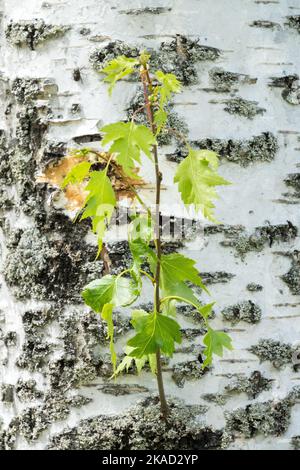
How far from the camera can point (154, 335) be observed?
1413 millimetres

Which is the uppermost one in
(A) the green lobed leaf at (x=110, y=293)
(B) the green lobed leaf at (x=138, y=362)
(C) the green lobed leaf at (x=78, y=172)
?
(C) the green lobed leaf at (x=78, y=172)

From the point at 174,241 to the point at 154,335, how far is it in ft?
0.98

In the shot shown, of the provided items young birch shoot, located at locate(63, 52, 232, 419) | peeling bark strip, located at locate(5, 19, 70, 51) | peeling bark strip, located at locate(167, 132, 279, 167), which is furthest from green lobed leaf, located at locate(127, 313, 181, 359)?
peeling bark strip, located at locate(5, 19, 70, 51)

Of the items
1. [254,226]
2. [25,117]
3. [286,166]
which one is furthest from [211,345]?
[25,117]

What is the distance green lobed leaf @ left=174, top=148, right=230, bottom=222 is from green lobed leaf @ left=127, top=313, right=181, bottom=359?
230mm

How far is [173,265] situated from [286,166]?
45 cm

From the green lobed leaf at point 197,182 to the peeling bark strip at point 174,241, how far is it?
241 mm

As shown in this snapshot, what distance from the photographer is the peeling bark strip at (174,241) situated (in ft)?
5.36

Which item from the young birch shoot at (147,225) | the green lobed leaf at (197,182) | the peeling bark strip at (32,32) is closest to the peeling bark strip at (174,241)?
the peeling bark strip at (32,32)

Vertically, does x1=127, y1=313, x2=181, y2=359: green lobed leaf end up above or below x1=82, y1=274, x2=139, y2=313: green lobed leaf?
below

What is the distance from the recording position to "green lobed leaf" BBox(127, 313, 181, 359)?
4.63 ft

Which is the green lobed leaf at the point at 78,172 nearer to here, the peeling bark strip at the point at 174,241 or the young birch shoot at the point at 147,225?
the young birch shoot at the point at 147,225

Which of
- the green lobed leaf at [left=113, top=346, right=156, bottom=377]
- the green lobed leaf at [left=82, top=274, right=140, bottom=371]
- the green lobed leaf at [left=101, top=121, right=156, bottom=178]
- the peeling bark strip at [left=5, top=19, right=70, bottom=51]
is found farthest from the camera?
the peeling bark strip at [left=5, top=19, right=70, bottom=51]

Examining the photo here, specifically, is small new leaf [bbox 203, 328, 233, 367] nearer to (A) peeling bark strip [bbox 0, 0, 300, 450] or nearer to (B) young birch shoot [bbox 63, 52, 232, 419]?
(B) young birch shoot [bbox 63, 52, 232, 419]
